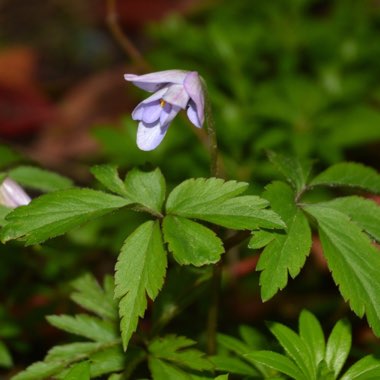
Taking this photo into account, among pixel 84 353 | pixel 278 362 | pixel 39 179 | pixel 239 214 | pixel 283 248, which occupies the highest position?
pixel 39 179

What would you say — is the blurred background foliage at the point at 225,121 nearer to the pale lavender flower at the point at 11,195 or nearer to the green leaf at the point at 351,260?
the pale lavender flower at the point at 11,195

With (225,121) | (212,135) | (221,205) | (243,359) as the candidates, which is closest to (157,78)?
(212,135)

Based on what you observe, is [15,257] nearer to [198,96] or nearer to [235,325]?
[235,325]

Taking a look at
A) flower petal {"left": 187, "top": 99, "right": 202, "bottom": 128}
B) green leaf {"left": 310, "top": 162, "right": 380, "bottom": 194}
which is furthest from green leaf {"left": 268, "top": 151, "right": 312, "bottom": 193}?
flower petal {"left": 187, "top": 99, "right": 202, "bottom": 128}

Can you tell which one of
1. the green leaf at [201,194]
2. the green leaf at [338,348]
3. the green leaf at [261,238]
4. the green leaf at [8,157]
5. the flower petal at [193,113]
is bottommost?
the green leaf at [338,348]

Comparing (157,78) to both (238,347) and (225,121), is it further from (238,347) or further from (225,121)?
(225,121)

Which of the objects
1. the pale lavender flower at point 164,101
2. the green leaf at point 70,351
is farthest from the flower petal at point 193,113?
the green leaf at point 70,351
